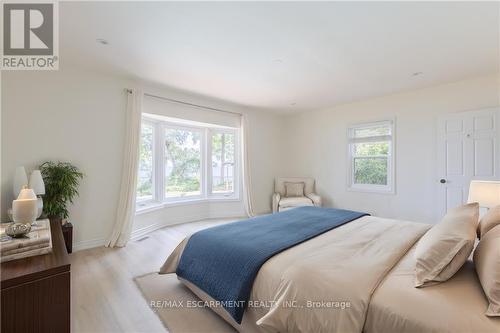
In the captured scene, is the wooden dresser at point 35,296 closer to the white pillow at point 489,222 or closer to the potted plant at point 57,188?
the potted plant at point 57,188

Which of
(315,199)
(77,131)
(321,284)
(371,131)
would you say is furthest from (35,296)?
(371,131)

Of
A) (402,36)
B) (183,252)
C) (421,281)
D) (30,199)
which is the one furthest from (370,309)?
(402,36)

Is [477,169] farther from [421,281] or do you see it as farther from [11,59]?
[11,59]

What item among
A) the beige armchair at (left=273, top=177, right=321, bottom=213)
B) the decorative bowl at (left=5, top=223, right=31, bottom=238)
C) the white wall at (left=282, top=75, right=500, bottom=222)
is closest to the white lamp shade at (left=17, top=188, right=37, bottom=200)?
the decorative bowl at (left=5, top=223, right=31, bottom=238)

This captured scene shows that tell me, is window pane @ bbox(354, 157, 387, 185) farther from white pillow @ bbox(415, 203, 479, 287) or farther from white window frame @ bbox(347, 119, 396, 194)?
white pillow @ bbox(415, 203, 479, 287)

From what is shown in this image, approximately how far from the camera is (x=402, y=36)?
7.49 feet

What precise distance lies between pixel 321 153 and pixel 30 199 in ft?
15.7

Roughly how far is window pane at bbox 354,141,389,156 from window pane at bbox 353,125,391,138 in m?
0.18

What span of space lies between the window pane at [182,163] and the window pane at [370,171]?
130 inches

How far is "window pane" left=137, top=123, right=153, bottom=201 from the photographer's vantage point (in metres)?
4.01

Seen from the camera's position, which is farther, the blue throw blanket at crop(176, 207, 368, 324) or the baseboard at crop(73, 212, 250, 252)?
the baseboard at crop(73, 212, 250, 252)

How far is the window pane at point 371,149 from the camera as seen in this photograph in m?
4.39

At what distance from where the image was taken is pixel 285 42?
7.88ft

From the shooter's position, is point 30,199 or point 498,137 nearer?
point 30,199
